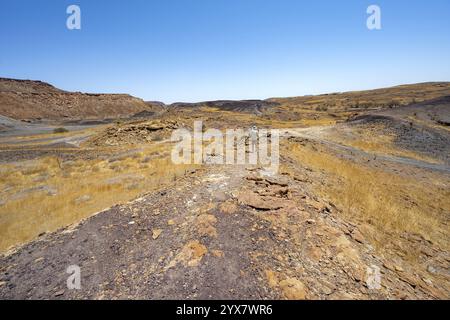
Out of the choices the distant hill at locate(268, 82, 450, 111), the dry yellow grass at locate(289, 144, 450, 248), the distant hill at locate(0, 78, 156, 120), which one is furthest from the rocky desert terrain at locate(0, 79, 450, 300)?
the distant hill at locate(0, 78, 156, 120)

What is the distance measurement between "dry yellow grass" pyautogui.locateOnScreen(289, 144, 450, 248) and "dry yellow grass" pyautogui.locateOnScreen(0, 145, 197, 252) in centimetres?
734

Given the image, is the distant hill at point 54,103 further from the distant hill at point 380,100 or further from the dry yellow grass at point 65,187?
the dry yellow grass at point 65,187

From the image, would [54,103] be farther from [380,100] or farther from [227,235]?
[380,100]

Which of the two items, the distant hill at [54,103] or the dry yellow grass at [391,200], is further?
the distant hill at [54,103]

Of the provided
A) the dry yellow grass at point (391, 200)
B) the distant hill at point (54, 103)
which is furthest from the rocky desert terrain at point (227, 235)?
the distant hill at point (54, 103)

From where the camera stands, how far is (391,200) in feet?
35.4

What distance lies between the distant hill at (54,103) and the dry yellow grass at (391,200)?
71.0 m

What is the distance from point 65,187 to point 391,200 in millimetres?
15704

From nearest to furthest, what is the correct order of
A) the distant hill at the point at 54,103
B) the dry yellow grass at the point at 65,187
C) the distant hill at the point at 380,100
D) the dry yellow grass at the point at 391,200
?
the dry yellow grass at the point at 391,200 → the dry yellow grass at the point at 65,187 → the distant hill at the point at 54,103 → the distant hill at the point at 380,100

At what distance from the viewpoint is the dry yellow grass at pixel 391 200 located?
816 cm

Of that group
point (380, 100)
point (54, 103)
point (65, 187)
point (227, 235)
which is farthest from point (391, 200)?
point (54, 103)

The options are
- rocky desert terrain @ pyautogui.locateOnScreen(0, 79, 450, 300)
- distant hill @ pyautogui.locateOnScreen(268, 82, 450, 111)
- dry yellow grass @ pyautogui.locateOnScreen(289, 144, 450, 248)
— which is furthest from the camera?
distant hill @ pyautogui.locateOnScreen(268, 82, 450, 111)

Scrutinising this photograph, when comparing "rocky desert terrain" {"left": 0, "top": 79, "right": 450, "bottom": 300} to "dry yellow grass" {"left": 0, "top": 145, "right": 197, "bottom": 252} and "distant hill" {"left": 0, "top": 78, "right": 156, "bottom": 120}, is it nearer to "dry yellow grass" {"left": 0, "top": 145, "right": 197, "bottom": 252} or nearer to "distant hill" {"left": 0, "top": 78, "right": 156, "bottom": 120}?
"dry yellow grass" {"left": 0, "top": 145, "right": 197, "bottom": 252}

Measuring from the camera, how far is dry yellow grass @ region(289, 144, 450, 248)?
26.8ft
